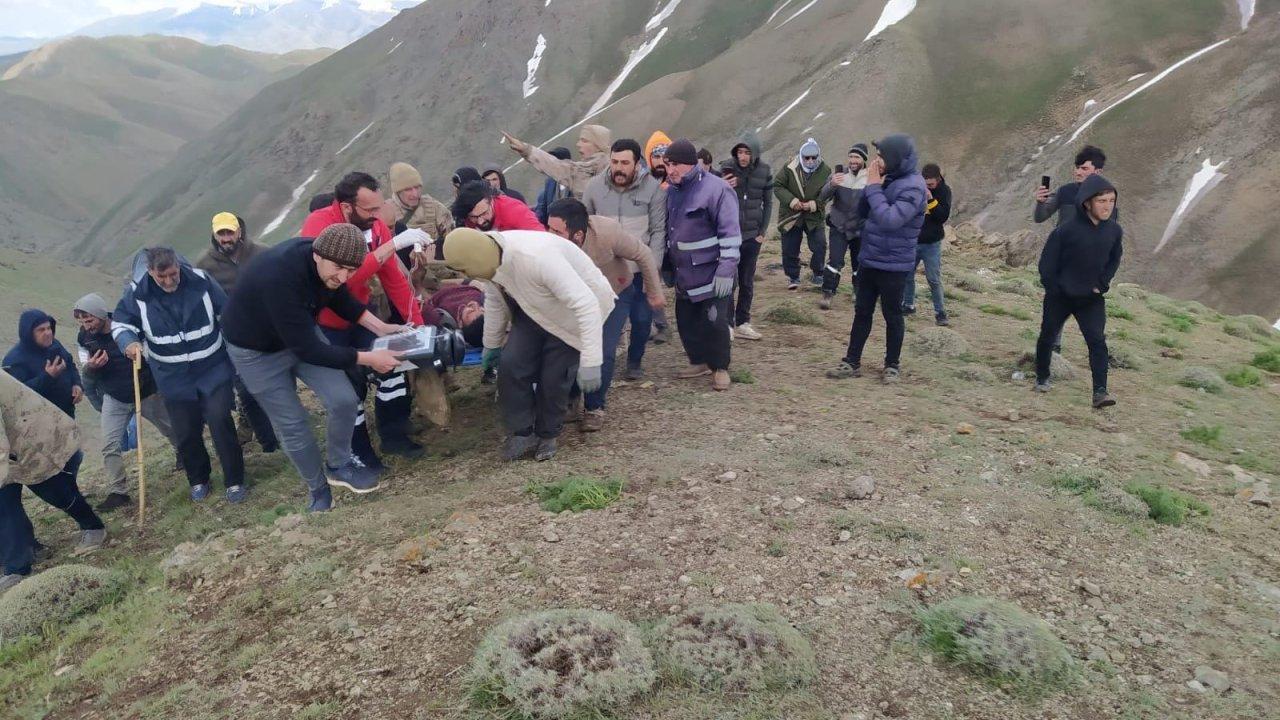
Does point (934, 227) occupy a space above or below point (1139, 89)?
below

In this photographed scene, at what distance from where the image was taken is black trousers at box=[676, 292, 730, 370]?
784cm

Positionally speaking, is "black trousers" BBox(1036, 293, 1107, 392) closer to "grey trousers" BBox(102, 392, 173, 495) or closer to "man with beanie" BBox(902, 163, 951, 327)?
"man with beanie" BBox(902, 163, 951, 327)

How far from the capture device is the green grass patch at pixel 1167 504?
17.2 ft

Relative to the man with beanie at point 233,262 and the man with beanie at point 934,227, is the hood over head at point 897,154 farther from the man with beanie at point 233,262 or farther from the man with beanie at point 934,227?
the man with beanie at point 233,262

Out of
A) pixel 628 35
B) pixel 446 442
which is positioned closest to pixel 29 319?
pixel 446 442

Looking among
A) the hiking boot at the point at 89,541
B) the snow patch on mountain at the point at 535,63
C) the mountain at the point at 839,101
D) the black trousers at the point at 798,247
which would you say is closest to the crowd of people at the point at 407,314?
the hiking boot at the point at 89,541

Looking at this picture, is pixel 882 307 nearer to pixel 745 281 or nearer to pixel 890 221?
pixel 890 221

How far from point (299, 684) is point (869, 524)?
147 inches

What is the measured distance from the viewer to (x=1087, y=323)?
299 inches

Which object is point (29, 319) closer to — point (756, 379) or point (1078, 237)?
point (756, 379)

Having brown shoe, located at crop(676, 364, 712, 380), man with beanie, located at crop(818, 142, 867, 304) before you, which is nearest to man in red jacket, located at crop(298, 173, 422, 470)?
brown shoe, located at crop(676, 364, 712, 380)

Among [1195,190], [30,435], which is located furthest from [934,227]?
[1195,190]

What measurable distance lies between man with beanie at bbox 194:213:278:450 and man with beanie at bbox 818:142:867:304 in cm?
811

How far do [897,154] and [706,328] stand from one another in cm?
267
